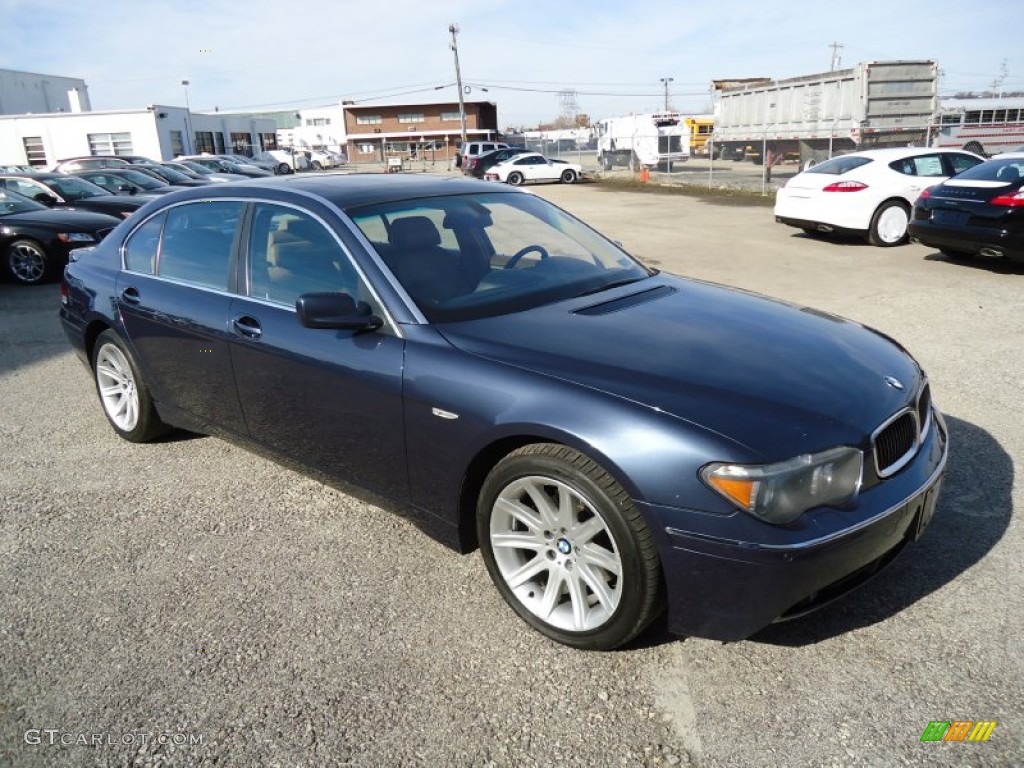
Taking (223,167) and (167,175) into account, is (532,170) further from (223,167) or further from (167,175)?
(167,175)

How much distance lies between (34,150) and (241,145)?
17.1m

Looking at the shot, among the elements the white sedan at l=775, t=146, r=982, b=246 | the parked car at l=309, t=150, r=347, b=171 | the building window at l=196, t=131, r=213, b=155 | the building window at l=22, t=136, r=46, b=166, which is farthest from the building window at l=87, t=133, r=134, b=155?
the white sedan at l=775, t=146, r=982, b=246

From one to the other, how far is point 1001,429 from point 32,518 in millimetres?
5324

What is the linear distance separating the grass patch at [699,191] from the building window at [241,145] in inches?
1465

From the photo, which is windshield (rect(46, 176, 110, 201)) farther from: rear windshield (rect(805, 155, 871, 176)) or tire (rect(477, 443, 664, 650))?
tire (rect(477, 443, 664, 650))

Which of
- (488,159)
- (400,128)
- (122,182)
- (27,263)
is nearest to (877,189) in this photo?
(27,263)

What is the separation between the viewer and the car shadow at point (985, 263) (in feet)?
31.1

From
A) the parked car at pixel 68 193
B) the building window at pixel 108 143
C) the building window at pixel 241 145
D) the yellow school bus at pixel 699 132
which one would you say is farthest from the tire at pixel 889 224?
the building window at pixel 241 145

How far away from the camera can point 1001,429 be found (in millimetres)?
4465

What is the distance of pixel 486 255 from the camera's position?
3.55m

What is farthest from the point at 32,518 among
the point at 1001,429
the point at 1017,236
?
the point at 1017,236

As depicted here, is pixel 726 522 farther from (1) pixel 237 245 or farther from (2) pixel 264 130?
(2) pixel 264 130

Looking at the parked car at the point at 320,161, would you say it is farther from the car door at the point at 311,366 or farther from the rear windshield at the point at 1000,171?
the car door at the point at 311,366

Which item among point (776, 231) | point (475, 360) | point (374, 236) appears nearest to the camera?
point (475, 360)
